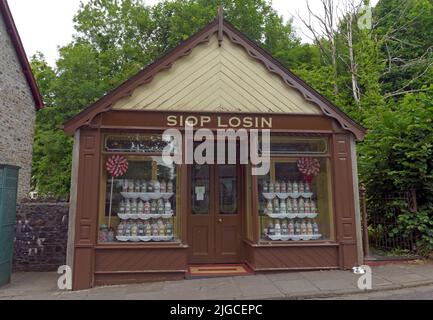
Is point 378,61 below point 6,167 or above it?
above

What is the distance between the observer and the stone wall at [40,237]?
8.86 metres

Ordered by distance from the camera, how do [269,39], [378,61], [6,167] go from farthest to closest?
1. [269,39]
2. [378,61]
3. [6,167]

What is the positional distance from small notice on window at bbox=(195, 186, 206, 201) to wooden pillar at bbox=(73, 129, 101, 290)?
2.47 meters

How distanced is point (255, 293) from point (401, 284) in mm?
2762

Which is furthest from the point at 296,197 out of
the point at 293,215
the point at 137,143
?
the point at 137,143

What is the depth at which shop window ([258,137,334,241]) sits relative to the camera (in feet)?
24.8

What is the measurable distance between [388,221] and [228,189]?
4382mm

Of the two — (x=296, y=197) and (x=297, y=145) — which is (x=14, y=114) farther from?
(x=296, y=197)

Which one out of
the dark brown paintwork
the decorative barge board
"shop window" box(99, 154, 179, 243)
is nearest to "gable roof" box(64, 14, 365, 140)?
the decorative barge board

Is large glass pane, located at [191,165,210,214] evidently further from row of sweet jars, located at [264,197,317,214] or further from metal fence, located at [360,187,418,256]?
metal fence, located at [360,187,418,256]

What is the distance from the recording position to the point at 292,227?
25.1 ft

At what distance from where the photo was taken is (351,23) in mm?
19891

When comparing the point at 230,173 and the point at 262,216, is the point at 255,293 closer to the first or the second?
the point at 262,216
